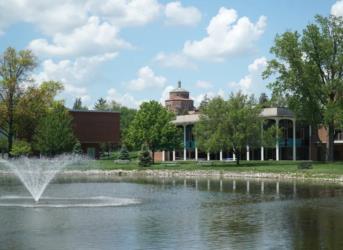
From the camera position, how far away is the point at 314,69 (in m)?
57.6

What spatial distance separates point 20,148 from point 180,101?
2636 inches

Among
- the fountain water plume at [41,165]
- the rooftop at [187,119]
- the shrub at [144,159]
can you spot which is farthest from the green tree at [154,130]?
the rooftop at [187,119]

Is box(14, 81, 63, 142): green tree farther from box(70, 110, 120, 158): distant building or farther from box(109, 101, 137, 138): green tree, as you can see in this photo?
box(109, 101, 137, 138): green tree

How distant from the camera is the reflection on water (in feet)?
54.4

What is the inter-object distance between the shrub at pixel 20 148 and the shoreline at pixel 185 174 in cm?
1032

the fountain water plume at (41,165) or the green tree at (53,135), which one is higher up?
the green tree at (53,135)

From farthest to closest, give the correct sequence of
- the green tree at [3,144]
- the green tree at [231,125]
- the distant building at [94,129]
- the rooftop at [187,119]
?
the distant building at [94,129] < the rooftop at [187,119] < the green tree at [3,144] < the green tree at [231,125]

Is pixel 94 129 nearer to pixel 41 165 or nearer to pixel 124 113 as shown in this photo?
pixel 41 165

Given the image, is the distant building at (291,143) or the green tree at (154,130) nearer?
the green tree at (154,130)

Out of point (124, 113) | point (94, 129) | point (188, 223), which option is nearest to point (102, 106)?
point (124, 113)

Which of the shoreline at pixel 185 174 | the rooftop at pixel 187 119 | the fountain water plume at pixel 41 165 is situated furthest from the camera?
the rooftop at pixel 187 119

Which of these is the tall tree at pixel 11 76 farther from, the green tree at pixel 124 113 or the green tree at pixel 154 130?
the green tree at pixel 124 113

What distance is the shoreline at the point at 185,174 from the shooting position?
151 feet

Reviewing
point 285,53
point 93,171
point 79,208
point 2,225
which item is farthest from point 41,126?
point 2,225
